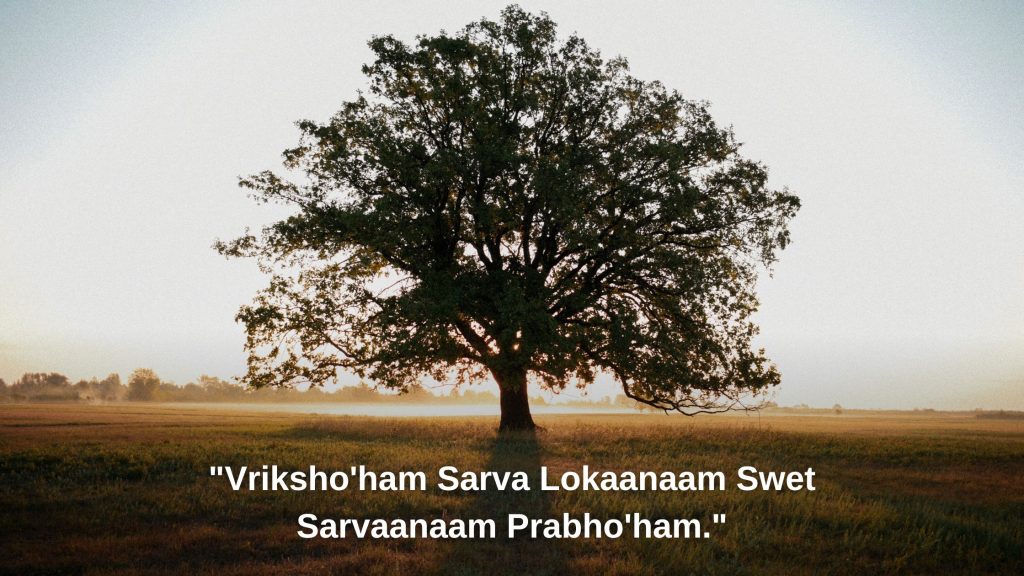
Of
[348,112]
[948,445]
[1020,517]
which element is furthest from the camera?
[348,112]

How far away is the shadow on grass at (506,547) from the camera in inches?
302

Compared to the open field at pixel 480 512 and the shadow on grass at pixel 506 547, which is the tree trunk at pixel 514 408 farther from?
the shadow on grass at pixel 506 547

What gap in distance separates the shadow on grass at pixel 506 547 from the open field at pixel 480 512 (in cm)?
4

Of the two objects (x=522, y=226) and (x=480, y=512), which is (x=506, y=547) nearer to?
(x=480, y=512)

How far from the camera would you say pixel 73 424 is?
26.0m

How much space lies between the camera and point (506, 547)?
8.59 metres

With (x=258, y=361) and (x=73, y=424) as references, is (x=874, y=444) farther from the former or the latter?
(x=73, y=424)

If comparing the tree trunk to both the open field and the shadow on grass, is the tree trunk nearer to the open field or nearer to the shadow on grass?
the open field

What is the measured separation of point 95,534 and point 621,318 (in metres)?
17.3

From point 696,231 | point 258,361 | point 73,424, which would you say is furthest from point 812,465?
point 73,424

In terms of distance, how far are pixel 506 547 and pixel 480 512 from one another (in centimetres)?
195

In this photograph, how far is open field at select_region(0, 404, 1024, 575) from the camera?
7.98 meters

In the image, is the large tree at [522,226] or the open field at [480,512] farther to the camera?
the large tree at [522,226]

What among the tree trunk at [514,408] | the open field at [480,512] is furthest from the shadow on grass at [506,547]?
the tree trunk at [514,408]
